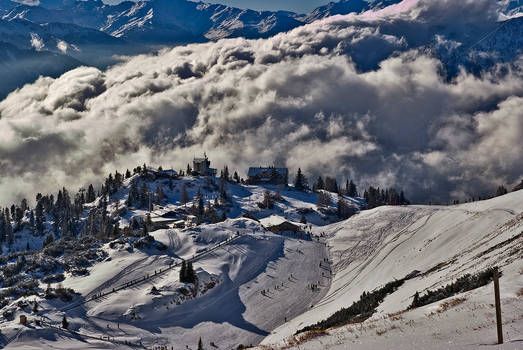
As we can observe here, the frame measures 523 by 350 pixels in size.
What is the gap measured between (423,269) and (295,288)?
29.3 meters

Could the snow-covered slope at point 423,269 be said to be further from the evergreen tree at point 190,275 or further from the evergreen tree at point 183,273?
the evergreen tree at point 183,273

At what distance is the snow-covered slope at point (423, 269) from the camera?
29.2 metres

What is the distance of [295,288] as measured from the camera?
9544 cm

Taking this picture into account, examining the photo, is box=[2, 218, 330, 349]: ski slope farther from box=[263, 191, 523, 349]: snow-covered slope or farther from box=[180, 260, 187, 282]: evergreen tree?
box=[263, 191, 523, 349]: snow-covered slope

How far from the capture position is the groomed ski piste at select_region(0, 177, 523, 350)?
1272 inches

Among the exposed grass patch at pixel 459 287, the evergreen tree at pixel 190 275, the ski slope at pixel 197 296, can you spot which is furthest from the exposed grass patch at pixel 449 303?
the evergreen tree at pixel 190 275

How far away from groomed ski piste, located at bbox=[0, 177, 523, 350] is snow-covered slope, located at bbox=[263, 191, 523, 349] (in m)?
0.19

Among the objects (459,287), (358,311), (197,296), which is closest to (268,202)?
(197,296)

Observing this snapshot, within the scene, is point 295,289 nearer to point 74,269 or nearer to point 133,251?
point 133,251

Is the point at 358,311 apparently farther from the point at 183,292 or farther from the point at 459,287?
the point at 183,292

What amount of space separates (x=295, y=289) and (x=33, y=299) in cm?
4762

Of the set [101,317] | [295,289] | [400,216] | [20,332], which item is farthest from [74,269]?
[400,216]

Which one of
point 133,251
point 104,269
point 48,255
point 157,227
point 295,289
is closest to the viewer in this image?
point 295,289

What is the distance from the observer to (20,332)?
219ft
